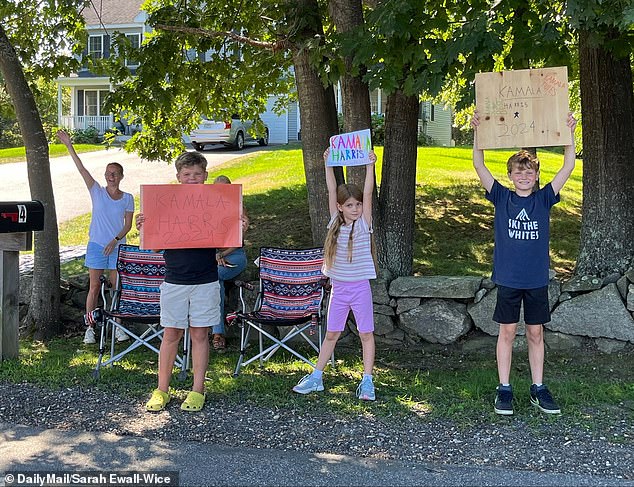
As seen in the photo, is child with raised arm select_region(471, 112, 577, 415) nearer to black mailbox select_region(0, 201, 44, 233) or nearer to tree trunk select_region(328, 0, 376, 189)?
tree trunk select_region(328, 0, 376, 189)

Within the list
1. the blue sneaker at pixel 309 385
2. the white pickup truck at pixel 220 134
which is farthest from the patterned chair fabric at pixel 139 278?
the white pickup truck at pixel 220 134

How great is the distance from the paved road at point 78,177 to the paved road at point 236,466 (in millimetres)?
9922

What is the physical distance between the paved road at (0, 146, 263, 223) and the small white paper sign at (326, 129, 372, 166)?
9366 millimetres

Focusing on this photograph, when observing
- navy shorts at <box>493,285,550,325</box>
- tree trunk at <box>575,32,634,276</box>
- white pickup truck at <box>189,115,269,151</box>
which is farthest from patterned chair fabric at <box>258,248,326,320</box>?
white pickup truck at <box>189,115,269,151</box>

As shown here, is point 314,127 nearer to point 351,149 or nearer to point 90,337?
point 351,149

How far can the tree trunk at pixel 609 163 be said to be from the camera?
714cm

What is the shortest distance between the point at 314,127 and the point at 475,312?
2.41 meters

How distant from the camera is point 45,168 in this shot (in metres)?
7.70

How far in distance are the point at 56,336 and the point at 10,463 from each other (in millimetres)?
3573

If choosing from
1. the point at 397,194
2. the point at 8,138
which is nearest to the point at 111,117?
the point at 8,138

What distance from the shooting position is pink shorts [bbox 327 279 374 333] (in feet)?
18.6

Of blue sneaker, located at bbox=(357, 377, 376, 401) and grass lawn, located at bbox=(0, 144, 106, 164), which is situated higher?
grass lawn, located at bbox=(0, 144, 106, 164)

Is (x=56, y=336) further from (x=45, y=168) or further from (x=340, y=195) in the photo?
(x=340, y=195)

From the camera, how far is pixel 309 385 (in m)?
5.72
